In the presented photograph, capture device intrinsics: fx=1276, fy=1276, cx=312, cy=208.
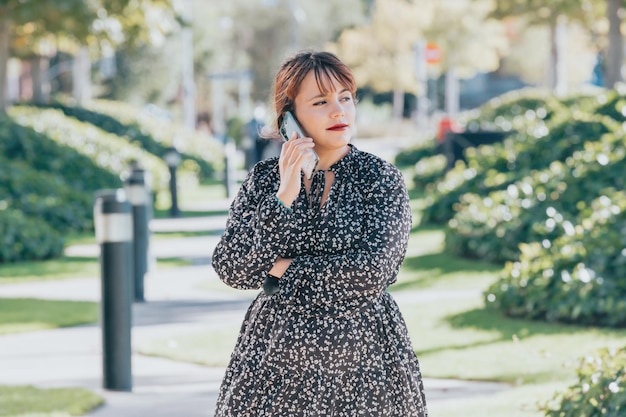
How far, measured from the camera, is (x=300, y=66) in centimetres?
368

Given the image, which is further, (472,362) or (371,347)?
(472,362)

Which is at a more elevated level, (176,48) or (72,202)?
(176,48)

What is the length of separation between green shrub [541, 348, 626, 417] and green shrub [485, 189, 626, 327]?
111 inches

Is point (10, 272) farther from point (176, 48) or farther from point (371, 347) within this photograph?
point (176, 48)

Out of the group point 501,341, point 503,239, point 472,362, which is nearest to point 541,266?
A: point 501,341

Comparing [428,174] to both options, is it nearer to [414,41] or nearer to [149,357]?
[149,357]

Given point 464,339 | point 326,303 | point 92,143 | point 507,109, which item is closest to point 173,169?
point 92,143

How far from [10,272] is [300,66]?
1040 cm

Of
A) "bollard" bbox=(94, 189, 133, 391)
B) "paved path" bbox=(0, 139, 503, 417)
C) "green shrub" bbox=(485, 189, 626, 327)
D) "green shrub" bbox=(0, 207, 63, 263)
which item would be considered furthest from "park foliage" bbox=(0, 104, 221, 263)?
"bollard" bbox=(94, 189, 133, 391)

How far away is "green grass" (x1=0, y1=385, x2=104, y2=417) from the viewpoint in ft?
21.6

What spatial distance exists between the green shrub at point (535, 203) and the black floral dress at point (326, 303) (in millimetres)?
7845

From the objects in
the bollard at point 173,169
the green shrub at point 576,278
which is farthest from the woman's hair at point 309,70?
the bollard at point 173,169

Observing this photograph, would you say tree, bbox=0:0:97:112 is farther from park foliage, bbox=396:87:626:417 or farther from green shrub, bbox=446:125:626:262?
green shrub, bbox=446:125:626:262

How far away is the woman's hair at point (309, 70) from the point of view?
3.65 meters
